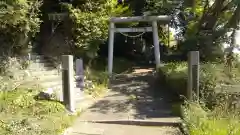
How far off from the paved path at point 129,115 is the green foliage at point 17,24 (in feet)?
10.6

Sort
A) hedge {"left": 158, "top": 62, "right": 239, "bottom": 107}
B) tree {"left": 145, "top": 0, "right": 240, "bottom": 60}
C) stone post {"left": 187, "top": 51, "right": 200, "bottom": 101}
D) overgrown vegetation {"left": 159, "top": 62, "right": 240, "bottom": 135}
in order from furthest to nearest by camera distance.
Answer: tree {"left": 145, "top": 0, "right": 240, "bottom": 60} → hedge {"left": 158, "top": 62, "right": 239, "bottom": 107} → stone post {"left": 187, "top": 51, "right": 200, "bottom": 101} → overgrown vegetation {"left": 159, "top": 62, "right": 240, "bottom": 135}

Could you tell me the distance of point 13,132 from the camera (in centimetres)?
641

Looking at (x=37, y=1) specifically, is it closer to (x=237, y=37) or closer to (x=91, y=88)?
(x=91, y=88)

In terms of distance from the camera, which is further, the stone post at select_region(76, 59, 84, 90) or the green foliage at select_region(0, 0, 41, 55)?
the stone post at select_region(76, 59, 84, 90)

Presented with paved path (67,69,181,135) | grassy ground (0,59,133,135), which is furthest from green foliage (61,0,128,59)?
grassy ground (0,59,133,135)

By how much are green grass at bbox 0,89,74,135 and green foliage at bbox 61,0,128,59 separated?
3595 mm

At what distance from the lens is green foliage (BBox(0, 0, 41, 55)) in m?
9.48

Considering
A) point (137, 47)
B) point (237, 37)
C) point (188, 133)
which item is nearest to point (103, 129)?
point (188, 133)

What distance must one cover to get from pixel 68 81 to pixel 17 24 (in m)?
2.82

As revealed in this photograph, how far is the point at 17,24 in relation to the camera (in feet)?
32.7

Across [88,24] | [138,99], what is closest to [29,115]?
[138,99]

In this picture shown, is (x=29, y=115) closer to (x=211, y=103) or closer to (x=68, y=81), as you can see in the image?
(x=68, y=81)

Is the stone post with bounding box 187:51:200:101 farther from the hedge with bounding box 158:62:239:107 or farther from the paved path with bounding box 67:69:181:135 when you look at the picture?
the paved path with bounding box 67:69:181:135

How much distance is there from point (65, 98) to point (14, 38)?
3009mm
